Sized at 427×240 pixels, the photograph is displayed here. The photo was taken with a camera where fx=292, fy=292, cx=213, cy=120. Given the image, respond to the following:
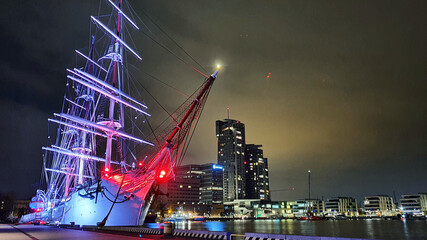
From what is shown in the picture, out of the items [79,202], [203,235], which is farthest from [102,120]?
[203,235]

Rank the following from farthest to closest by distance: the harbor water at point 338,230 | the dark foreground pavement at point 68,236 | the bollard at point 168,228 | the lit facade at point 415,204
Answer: the lit facade at point 415,204 → the harbor water at point 338,230 → the bollard at point 168,228 → the dark foreground pavement at point 68,236

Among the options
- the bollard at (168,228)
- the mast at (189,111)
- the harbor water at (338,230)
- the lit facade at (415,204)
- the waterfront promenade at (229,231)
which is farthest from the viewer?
the lit facade at (415,204)

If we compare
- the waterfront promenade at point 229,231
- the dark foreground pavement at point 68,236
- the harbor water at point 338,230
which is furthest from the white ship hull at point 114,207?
the harbor water at point 338,230

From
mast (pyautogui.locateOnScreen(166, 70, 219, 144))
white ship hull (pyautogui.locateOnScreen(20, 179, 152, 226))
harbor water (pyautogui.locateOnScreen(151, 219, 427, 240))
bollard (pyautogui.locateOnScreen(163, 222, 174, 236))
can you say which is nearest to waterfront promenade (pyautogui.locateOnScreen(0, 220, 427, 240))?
harbor water (pyautogui.locateOnScreen(151, 219, 427, 240))

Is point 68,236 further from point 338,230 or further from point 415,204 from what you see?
point 415,204

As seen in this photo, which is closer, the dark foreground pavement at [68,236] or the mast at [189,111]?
the dark foreground pavement at [68,236]

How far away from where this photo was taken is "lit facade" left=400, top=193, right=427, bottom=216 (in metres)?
177

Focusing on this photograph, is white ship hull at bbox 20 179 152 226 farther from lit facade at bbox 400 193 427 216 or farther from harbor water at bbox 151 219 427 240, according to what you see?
lit facade at bbox 400 193 427 216

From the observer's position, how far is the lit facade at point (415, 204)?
177262 mm

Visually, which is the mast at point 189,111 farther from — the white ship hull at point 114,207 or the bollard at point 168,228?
the bollard at point 168,228

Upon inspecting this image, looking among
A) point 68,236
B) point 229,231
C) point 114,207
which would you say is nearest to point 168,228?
point 68,236

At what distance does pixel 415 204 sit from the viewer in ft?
593

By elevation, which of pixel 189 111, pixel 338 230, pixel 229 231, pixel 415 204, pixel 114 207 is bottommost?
pixel 338 230

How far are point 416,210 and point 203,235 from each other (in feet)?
674
